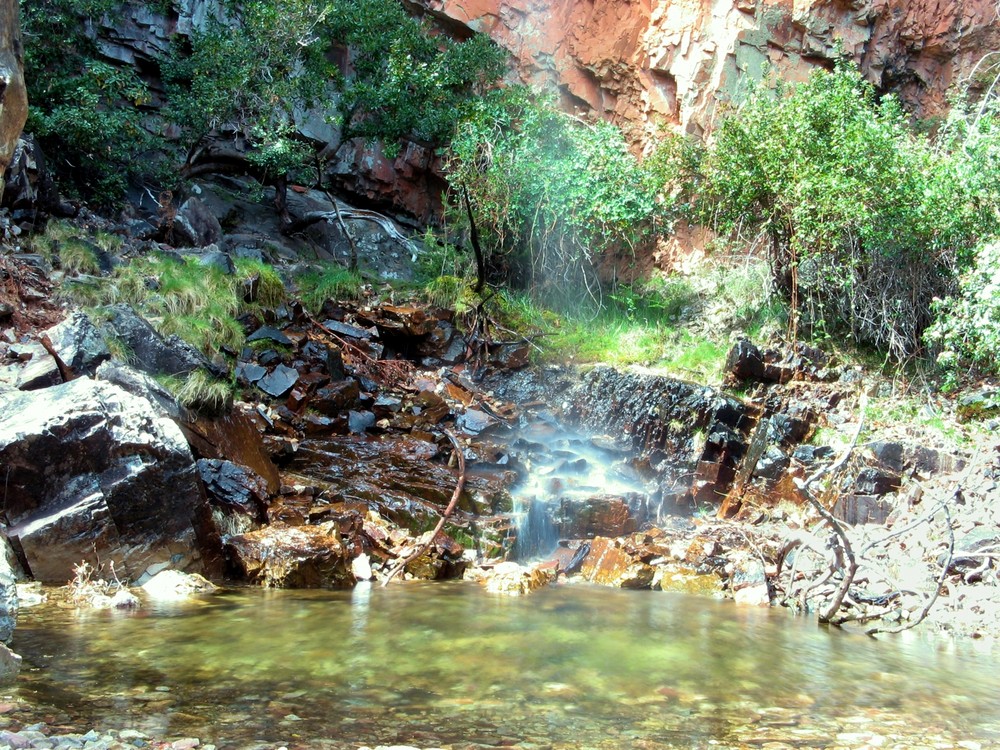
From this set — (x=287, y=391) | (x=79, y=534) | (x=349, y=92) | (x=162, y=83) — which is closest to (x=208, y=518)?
(x=79, y=534)

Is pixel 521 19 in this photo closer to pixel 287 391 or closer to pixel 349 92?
pixel 349 92

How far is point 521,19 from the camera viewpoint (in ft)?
53.0

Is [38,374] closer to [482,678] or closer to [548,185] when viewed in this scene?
[482,678]

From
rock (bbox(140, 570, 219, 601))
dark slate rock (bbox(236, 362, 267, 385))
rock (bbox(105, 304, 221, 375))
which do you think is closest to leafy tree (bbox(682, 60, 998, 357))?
dark slate rock (bbox(236, 362, 267, 385))

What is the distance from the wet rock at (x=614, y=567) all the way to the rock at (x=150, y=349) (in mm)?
4532

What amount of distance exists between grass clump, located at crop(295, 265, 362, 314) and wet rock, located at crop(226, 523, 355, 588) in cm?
673

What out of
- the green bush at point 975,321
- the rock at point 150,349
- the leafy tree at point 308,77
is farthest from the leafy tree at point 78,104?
the green bush at point 975,321

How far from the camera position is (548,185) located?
13227mm

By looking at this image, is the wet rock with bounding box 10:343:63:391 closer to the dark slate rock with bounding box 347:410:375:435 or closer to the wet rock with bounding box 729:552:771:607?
the dark slate rock with bounding box 347:410:375:435

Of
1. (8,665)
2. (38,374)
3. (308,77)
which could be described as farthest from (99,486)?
(308,77)

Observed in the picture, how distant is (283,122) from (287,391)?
6.20 meters

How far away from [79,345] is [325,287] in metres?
5.76

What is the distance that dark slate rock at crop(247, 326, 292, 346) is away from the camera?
34.4 feet

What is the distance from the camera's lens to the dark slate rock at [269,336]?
10.5m
